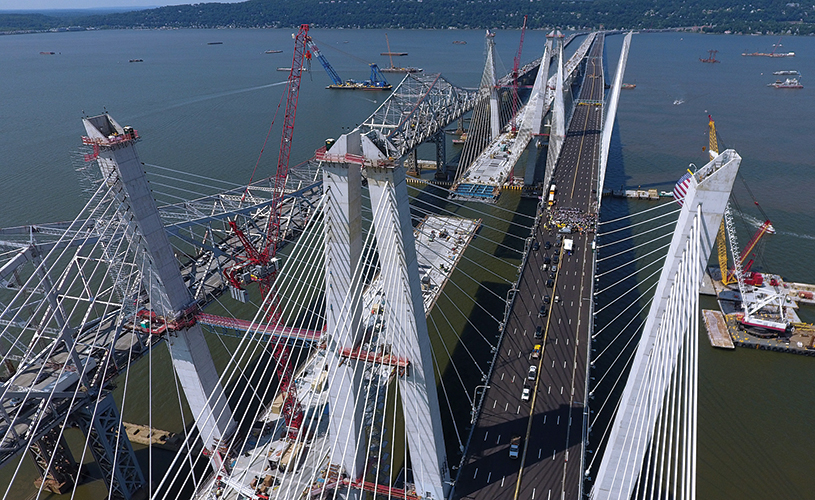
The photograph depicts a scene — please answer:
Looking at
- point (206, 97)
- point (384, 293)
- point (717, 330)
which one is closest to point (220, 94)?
point (206, 97)

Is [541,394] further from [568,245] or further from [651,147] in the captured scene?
[651,147]

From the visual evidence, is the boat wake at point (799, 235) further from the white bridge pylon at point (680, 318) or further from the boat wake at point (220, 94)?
the boat wake at point (220, 94)

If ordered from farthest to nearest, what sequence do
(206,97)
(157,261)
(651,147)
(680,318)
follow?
(206,97) < (651,147) < (157,261) < (680,318)

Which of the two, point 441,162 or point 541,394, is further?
point 441,162

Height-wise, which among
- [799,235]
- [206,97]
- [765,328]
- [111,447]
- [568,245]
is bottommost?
[765,328]

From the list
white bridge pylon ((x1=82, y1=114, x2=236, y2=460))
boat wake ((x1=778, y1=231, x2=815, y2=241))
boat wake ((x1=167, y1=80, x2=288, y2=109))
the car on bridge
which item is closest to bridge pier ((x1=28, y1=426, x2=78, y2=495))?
white bridge pylon ((x1=82, y1=114, x2=236, y2=460))

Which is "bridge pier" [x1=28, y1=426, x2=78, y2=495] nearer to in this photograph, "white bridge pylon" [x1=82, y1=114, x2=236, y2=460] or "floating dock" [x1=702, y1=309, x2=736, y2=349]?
"white bridge pylon" [x1=82, y1=114, x2=236, y2=460]
